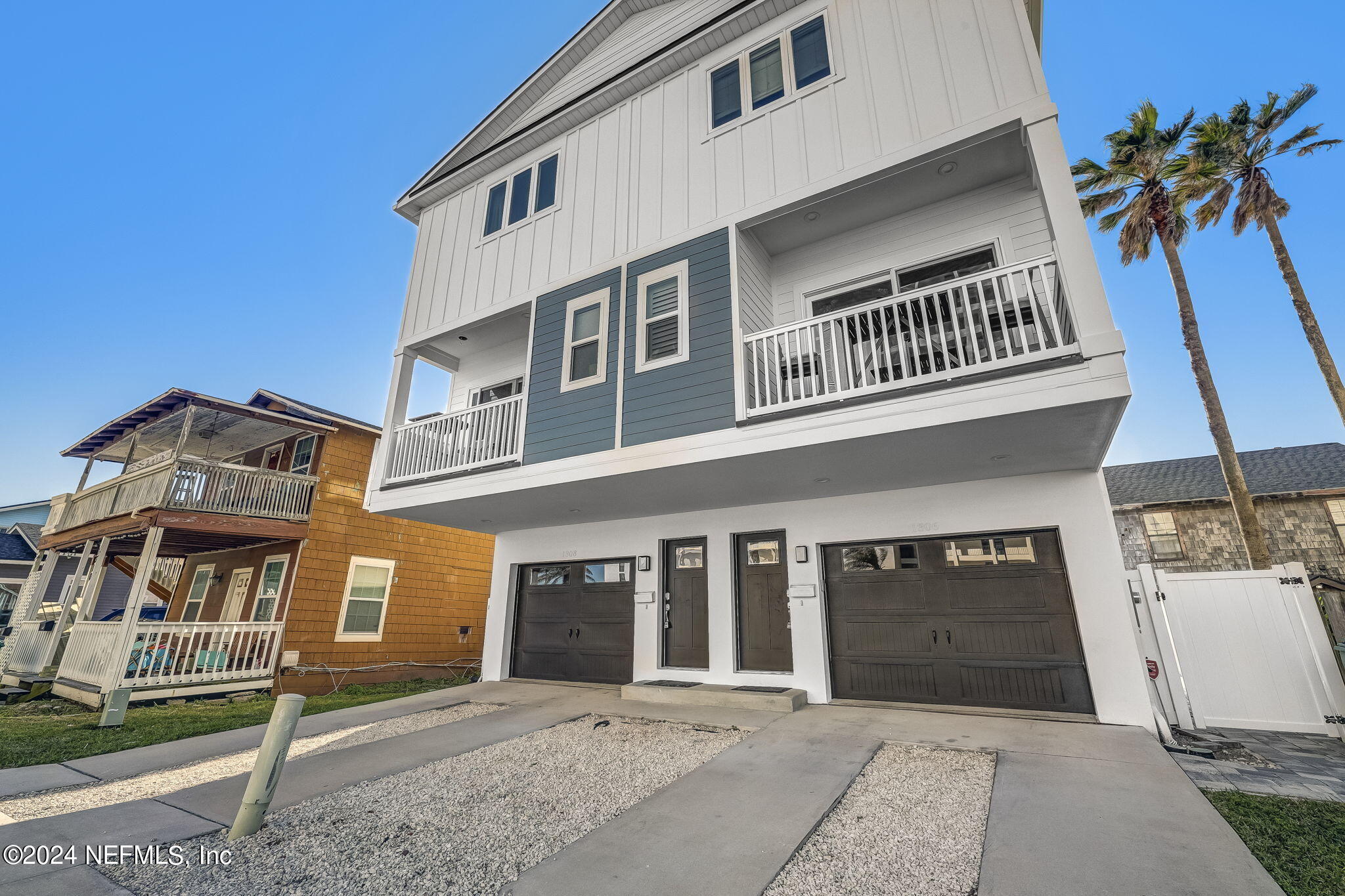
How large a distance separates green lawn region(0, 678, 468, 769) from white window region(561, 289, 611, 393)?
226 inches

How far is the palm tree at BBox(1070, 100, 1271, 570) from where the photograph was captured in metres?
11.0

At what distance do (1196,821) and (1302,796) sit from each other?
5.81 feet

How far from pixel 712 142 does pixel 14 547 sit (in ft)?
93.5

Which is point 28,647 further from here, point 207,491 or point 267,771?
point 267,771

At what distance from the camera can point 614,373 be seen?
272 inches

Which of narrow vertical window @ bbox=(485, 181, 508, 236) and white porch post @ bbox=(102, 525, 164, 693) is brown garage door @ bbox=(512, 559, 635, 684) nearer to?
narrow vertical window @ bbox=(485, 181, 508, 236)

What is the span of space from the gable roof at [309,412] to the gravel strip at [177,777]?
8573 mm

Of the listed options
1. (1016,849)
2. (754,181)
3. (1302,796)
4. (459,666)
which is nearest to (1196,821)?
(1016,849)

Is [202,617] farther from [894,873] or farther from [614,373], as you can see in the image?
[894,873]

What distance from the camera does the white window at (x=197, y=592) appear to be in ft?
46.6

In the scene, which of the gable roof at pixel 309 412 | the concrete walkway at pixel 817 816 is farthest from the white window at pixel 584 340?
the gable roof at pixel 309 412

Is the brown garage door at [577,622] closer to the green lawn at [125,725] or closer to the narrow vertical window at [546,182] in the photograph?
the green lawn at [125,725]

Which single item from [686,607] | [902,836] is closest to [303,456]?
[686,607]

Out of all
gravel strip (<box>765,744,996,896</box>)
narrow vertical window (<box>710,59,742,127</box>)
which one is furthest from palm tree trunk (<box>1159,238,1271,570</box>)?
narrow vertical window (<box>710,59,742,127</box>)
